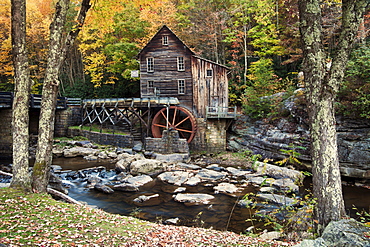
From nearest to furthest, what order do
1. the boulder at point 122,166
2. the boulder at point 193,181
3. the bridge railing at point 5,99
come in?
the boulder at point 193,181 < the boulder at point 122,166 < the bridge railing at point 5,99

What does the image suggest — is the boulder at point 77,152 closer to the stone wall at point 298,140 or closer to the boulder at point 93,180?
the boulder at point 93,180

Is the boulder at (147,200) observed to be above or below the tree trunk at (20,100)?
below

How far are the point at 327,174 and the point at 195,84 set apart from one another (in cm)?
1483

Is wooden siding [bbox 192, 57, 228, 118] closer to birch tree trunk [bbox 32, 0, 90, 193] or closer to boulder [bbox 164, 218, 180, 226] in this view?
boulder [bbox 164, 218, 180, 226]

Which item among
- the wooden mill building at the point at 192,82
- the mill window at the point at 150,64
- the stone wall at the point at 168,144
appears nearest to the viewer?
the stone wall at the point at 168,144

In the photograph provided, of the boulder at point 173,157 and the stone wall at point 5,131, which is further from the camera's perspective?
the stone wall at point 5,131

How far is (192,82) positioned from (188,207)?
11619 millimetres

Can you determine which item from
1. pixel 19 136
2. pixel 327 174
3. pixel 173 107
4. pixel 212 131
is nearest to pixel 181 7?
pixel 173 107

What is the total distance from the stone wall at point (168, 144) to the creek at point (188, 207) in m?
5.00

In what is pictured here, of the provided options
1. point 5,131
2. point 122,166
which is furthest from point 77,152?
point 5,131

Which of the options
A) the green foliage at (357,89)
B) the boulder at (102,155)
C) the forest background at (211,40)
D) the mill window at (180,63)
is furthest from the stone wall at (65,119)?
the green foliage at (357,89)

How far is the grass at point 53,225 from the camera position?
3568mm

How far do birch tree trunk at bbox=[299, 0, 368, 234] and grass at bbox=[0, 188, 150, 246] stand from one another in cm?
315

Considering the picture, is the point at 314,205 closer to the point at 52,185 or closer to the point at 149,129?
the point at 52,185
